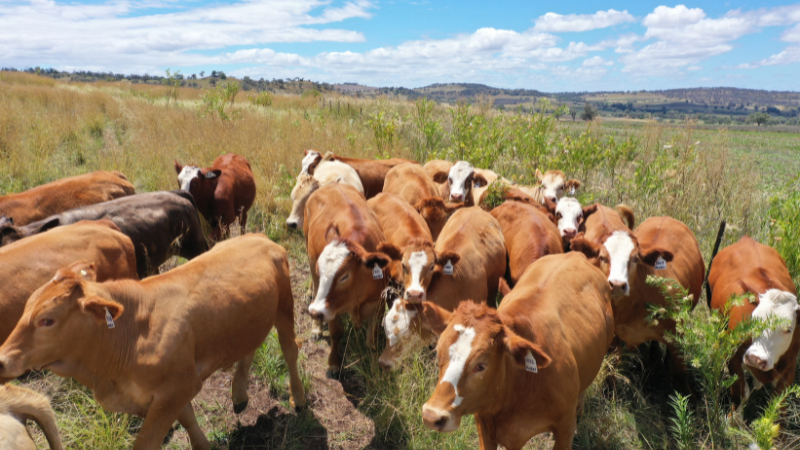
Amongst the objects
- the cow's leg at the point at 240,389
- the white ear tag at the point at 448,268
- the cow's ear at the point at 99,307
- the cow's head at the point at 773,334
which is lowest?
the cow's leg at the point at 240,389

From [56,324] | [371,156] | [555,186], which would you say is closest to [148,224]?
[56,324]

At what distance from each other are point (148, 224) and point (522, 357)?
5057 mm

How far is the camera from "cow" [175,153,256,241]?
8047 millimetres

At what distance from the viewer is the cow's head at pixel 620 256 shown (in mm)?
4945

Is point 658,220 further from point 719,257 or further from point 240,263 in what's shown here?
point 240,263

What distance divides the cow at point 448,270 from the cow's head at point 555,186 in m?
2.23

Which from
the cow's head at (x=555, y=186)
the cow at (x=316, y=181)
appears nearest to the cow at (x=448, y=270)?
the cow's head at (x=555, y=186)

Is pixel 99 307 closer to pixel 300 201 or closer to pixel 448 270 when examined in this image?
pixel 448 270

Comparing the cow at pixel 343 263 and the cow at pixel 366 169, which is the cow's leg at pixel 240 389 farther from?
the cow at pixel 366 169

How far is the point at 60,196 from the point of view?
6.53m

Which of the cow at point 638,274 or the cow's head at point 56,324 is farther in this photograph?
the cow at point 638,274

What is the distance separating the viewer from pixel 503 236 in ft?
21.4

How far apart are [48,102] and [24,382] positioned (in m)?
16.5

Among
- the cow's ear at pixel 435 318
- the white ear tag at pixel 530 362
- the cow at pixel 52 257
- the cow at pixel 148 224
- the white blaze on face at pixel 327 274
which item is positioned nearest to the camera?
the white ear tag at pixel 530 362
